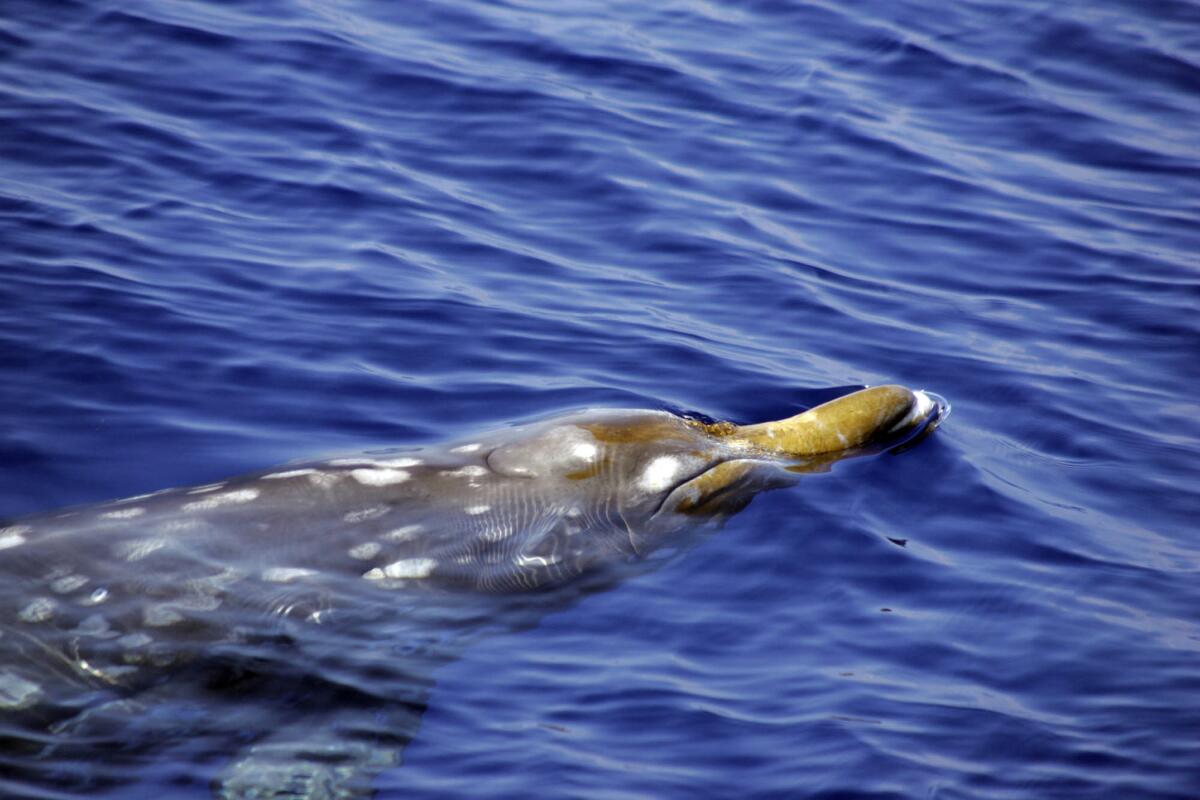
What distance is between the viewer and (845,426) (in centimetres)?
761

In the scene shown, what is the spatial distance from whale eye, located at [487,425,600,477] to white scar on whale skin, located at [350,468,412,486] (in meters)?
0.41

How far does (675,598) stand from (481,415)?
2083 mm

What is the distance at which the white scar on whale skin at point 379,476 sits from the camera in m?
6.46

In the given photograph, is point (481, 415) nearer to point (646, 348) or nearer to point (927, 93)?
point (646, 348)

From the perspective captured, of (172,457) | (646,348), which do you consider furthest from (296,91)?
(172,457)

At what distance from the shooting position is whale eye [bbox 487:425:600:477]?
6660mm

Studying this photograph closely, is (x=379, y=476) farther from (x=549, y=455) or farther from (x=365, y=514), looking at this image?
(x=549, y=455)

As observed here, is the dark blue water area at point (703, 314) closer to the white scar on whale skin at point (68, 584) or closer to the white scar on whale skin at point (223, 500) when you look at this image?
the white scar on whale skin at point (68, 584)

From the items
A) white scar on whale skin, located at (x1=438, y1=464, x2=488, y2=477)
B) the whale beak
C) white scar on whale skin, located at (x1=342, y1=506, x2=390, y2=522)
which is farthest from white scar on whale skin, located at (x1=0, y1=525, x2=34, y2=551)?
the whale beak

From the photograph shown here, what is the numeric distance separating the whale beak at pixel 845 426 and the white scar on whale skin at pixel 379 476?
1769 mm

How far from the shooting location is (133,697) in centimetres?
554

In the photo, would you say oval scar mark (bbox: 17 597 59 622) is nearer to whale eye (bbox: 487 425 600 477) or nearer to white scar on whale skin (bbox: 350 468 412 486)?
white scar on whale skin (bbox: 350 468 412 486)

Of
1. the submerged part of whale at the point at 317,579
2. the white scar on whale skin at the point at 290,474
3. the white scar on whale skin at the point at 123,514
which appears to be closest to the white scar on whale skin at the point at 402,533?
the submerged part of whale at the point at 317,579

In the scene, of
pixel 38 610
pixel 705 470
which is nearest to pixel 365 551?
pixel 38 610
